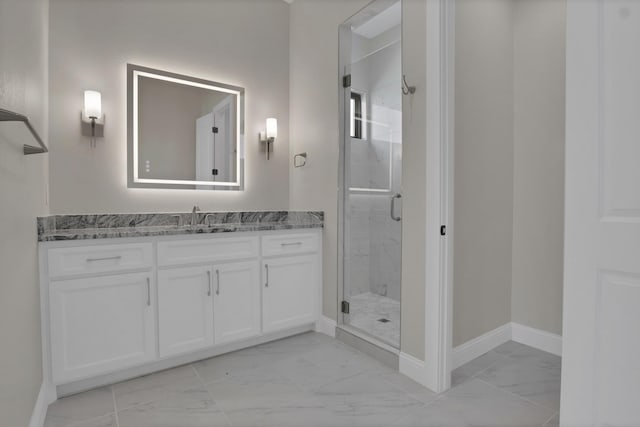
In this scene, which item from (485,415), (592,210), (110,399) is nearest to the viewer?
(592,210)

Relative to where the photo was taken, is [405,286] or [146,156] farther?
[146,156]

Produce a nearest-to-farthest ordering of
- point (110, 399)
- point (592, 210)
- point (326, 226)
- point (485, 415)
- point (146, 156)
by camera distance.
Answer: point (592, 210) < point (485, 415) < point (110, 399) < point (146, 156) < point (326, 226)

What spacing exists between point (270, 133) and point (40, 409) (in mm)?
2348

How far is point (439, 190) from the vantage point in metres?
1.87

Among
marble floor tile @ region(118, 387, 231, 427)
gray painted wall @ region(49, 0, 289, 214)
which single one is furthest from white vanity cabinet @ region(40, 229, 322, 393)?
gray painted wall @ region(49, 0, 289, 214)

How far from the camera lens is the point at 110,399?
1.83 m

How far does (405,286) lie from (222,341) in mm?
1257

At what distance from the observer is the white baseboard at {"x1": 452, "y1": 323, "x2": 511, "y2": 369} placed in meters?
2.23

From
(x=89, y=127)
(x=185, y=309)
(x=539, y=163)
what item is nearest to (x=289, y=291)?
(x=185, y=309)

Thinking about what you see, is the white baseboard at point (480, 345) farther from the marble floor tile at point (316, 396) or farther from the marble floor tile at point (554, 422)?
the marble floor tile at point (554, 422)

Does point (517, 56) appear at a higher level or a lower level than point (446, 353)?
higher

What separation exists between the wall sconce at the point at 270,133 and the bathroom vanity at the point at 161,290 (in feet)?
2.65

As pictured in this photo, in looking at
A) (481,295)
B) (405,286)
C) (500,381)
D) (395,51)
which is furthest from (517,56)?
(500,381)

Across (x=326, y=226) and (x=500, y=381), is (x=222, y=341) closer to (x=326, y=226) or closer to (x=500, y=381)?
(x=326, y=226)
